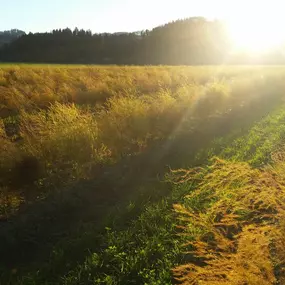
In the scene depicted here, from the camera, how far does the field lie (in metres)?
2.14

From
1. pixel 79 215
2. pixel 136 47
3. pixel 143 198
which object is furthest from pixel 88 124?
pixel 136 47

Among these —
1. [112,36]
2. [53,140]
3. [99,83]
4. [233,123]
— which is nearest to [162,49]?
[112,36]

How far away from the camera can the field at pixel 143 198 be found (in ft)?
7.02

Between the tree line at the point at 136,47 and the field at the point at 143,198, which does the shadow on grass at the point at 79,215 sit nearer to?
the field at the point at 143,198

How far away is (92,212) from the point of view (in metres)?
4.74

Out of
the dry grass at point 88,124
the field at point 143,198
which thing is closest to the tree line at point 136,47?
the dry grass at point 88,124

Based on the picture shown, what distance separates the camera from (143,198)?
201 inches

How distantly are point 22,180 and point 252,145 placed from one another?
4.85 m

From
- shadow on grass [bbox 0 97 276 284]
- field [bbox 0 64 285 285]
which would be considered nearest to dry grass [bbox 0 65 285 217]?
field [bbox 0 64 285 285]

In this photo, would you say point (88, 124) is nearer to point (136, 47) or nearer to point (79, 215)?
point (79, 215)

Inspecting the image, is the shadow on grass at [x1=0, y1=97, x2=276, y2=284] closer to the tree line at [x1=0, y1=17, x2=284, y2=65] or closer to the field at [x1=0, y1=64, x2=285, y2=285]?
the field at [x1=0, y1=64, x2=285, y2=285]

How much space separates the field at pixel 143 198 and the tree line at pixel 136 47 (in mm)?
49626

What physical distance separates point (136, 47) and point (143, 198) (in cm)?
6300

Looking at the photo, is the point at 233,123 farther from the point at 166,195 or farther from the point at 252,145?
the point at 166,195
